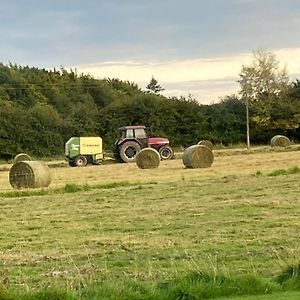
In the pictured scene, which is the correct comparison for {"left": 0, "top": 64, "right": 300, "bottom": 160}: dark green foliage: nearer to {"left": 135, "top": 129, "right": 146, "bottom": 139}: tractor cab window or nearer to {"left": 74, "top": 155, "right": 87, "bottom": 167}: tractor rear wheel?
{"left": 135, "top": 129, "right": 146, "bottom": 139}: tractor cab window

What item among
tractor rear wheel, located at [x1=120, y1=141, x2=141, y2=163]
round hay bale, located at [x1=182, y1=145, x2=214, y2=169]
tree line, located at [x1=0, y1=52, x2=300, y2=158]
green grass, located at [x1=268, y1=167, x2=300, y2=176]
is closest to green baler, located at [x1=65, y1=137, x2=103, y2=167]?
tractor rear wheel, located at [x1=120, y1=141, x2=141, y2=163]

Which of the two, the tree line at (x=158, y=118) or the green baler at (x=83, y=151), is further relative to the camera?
the tree line at (x=158, y=118)

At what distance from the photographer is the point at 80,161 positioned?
136 ft

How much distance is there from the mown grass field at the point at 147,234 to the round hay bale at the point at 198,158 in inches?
433

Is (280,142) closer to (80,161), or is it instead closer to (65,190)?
(80,161)

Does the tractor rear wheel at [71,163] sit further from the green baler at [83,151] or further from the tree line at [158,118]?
the tree line at [158,118]

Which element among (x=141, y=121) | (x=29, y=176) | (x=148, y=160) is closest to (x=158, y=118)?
(x=141, y=121)

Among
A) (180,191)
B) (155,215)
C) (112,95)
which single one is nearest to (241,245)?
(155,215)

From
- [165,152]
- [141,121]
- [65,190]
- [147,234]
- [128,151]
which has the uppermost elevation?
[141,121]

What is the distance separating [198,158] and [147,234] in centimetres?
2068

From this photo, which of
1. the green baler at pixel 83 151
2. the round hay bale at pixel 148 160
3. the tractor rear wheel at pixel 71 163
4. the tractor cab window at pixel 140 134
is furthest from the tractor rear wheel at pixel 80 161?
the round hay bale at pixel 148 160

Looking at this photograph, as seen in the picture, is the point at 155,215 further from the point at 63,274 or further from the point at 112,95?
the point at 112,95

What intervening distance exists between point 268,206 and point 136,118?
42.5 meters

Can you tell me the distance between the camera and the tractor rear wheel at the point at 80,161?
41156 mm
